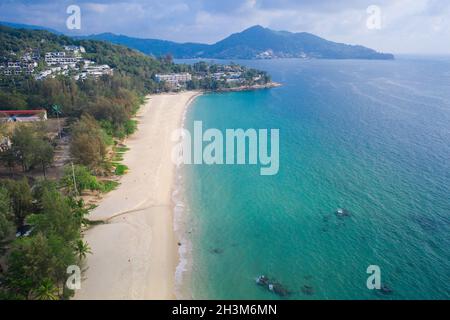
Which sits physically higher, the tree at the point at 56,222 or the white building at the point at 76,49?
the white building at the point at 76,49

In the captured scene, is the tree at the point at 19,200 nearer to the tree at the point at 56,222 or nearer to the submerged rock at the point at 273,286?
the tree at the point at 56,222

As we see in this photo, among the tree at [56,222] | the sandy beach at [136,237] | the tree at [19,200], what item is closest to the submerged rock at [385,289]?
the sandy beach at [136,237]

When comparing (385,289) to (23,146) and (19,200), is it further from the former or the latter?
(23,146)

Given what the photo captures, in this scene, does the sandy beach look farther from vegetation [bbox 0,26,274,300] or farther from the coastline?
the coastline

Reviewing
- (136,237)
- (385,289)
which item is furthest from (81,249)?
(385,289)

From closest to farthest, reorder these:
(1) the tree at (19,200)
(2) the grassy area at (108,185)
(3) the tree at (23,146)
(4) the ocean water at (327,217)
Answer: (4) the ocean water at (327,217), (1) the tree at (19,200), (2) the grassy area at (108,185), (3) the tree at (23,146)

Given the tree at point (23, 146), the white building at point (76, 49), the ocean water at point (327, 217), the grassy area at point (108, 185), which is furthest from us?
the white building at point (76, 49)
